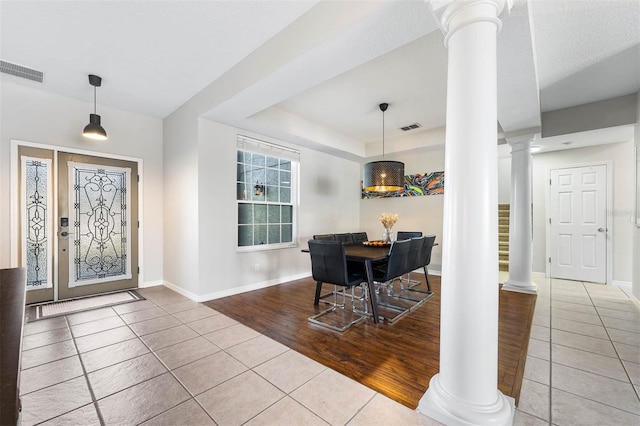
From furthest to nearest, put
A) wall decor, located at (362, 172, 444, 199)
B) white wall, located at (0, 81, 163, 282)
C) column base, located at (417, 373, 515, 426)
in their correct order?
wall decor, located at (362, 172, 444, 199), white wall, located at (0, 81, 163, 282), column base, located at (417, 373, 515, 426)

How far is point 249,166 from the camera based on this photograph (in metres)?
4.46

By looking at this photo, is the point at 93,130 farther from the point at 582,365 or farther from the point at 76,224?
the point at 582,365

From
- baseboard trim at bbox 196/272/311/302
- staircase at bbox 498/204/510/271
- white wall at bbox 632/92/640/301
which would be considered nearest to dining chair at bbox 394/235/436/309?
baseboard trim at bbox 196/272/311/302

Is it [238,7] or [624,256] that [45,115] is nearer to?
[238,7]

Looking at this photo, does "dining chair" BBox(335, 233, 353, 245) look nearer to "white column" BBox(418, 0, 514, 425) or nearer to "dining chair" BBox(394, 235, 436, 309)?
"dining chair" BBox(394, 235, 436, 309)

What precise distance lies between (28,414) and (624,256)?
7351 mm

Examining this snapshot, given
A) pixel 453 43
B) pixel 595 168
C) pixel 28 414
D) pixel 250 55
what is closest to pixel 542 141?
pixel 595 168

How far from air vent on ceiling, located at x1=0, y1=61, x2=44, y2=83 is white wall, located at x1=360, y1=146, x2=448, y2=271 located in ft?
17.8

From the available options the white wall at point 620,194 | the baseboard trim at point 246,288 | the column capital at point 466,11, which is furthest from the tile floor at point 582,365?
the baseboard trim at point 246,288

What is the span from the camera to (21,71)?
306cm

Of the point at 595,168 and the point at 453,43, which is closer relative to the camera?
the point at 453,43

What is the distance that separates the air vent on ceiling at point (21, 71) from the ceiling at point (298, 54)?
104 millimetres

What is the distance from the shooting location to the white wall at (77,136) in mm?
3344

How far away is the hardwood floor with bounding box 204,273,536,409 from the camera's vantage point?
2.00 metres
